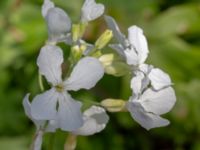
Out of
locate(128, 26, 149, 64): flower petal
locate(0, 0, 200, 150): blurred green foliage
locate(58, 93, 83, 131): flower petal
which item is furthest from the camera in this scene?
locate(0, 0, 200, 150): blurred green foliage

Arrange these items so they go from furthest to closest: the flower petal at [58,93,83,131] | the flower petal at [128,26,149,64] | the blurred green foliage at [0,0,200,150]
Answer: the blurred green foliage at [0,0,200,150], the flower petal at [128,26,149,64], the flower petal at [58,93,83,131]

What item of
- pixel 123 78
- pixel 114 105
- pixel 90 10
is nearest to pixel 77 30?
pixel 90 10

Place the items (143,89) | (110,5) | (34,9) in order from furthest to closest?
(34,9), (110,5), (143,89)

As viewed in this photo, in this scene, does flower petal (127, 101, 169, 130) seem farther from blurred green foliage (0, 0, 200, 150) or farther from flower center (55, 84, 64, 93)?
blurred green foliage (0, 0, 200, 150)

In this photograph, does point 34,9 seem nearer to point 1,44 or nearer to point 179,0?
point 1,44

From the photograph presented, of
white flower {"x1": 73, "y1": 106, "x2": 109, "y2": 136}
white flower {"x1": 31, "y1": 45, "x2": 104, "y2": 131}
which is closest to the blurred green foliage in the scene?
white flower {"x1": 73, "y1": 106, "x2": 109, "y2": 136}

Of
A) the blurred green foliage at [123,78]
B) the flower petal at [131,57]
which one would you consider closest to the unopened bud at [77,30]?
the flower petal at [131,57]

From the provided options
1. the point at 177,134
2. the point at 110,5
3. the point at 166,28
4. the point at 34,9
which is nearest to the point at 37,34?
the point at 34,9

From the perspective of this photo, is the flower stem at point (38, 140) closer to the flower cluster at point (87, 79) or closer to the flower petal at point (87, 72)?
the flower cluster at point (87, 79)
